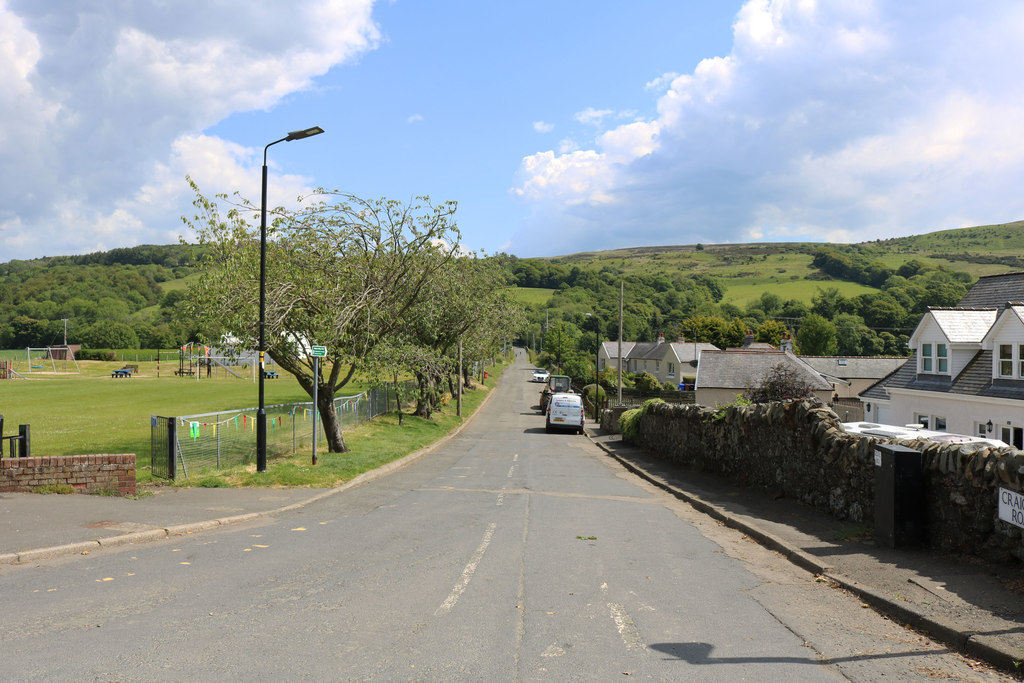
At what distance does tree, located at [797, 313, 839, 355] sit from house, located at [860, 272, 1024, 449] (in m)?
86.1

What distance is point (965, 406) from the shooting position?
25891 mm

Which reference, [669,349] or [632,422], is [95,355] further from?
[632,422]

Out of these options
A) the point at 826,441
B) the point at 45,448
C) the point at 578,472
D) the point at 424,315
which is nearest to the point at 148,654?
the point at 826,441

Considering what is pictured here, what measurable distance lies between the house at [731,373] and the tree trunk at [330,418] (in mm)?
37769

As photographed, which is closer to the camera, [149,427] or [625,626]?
[625,626]

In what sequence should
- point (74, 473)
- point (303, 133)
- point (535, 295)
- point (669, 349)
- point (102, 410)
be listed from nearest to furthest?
point (74, 473), point (303, 133), point (102, 410), point (669, 349), point (535, 295)

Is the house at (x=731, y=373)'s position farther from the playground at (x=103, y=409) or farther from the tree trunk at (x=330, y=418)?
the tree trunk at (x=330, y=418)

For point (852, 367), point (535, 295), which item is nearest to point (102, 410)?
point (852, 367)

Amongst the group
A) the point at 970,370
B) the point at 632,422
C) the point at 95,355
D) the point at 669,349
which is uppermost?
the point at 669,349

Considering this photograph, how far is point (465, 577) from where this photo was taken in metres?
7.99

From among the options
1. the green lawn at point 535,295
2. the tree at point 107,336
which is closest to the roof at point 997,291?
the tree at point 107,336

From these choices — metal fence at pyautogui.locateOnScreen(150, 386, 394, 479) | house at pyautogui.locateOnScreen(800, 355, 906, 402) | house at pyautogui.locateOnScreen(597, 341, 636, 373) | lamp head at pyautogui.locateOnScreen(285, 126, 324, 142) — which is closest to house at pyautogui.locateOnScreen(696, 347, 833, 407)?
house at pyautogui.locateOnScreen(800, 355, 906, 402)

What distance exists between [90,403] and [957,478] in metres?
42.1

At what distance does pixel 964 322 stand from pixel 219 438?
27897 mm
